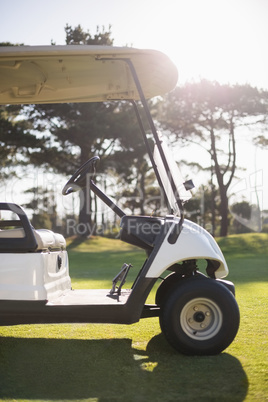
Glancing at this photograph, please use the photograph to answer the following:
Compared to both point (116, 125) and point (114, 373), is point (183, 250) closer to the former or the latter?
point (114, 373)

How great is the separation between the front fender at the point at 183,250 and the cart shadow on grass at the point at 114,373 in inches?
24.3

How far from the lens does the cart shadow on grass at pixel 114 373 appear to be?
2725mm

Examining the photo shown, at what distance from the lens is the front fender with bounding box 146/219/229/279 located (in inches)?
138

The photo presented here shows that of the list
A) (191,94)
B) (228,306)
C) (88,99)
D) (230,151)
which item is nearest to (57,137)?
(191,94)

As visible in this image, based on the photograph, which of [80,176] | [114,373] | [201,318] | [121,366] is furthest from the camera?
[80,176]

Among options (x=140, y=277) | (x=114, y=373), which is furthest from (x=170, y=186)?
(x=114, y=373)

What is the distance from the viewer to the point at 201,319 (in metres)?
3.54

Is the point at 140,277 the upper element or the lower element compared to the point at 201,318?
upper

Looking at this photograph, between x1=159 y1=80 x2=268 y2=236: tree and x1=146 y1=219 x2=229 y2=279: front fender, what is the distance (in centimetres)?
2813

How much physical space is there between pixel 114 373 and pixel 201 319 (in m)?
0.76

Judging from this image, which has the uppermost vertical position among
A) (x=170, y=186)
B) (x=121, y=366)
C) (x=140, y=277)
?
(x=170, y=186)

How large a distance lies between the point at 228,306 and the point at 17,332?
6.54 ft

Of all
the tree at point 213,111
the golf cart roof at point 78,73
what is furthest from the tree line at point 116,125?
the golf cart roof at point 78,73

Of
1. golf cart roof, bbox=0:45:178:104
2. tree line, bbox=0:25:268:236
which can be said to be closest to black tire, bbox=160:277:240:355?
golf cart roof, bbox=0:45:178:104
